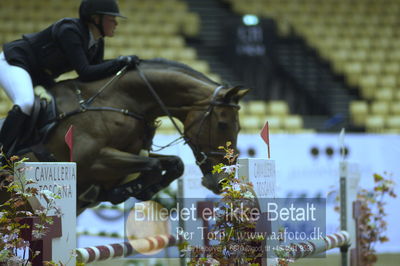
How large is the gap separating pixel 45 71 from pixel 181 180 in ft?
3.56

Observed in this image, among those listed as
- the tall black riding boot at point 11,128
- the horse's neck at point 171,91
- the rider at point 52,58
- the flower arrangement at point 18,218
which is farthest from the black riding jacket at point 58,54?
the flower arrangement at point 18,218

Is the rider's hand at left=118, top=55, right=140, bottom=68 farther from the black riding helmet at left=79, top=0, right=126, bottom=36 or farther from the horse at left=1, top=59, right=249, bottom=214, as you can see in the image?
the black riding helmet at left=79, top=0, right=126, bottom=36

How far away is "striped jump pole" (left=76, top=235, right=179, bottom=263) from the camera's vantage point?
3.08 meters

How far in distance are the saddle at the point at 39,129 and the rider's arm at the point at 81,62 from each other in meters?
0.24

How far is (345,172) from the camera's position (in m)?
4.41

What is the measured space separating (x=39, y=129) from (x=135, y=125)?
1.73ft

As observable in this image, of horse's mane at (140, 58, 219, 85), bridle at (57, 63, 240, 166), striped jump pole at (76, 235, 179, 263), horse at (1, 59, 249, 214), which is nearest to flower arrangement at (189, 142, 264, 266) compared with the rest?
striped jump pole at (76, 235, 179, 263)

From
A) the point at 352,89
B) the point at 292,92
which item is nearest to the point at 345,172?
the point at 292,92

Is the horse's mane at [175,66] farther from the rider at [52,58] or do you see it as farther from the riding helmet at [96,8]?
the riding helmet at [96,8]

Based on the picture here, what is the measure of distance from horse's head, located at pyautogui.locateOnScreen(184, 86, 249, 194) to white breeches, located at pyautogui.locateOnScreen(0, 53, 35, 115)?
0.91m

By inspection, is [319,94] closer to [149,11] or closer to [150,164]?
[149,11]

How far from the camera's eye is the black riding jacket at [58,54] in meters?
3.98

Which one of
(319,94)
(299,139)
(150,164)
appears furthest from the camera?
(319,94)

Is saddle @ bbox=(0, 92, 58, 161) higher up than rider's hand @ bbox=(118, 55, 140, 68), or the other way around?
rider's hand @ bbox=(118, 55, 140, 68)
